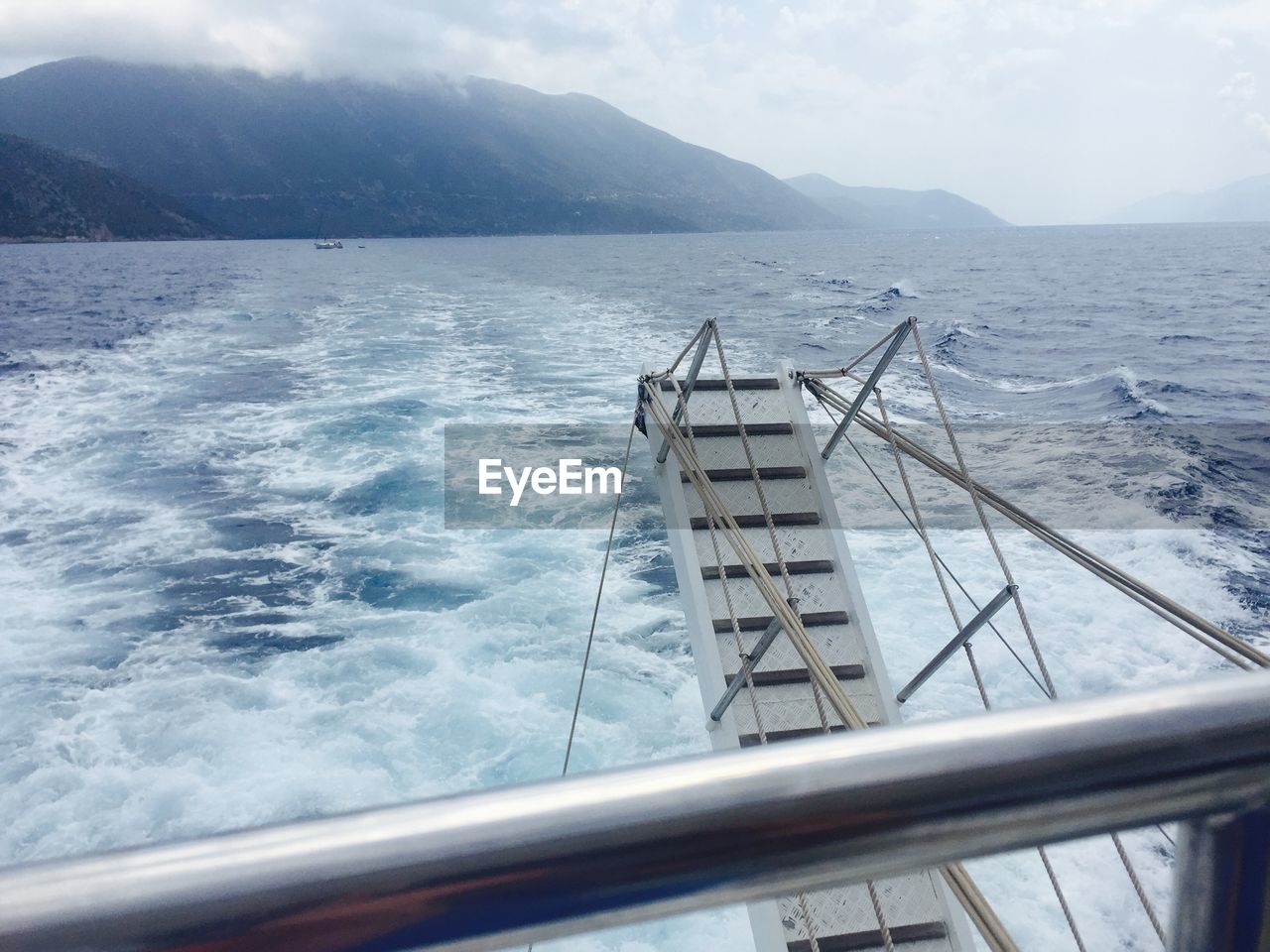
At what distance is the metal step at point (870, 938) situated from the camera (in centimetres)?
384

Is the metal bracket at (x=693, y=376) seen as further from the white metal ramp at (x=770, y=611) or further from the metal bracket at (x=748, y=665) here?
the metal bracket at (x=748, y=665)

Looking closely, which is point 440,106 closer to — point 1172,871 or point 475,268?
point 475,268

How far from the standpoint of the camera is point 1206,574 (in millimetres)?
8070

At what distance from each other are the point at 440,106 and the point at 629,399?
188 meters

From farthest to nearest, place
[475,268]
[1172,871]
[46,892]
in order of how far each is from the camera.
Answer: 1. [475,268]
2. [1172,871]
3. [46,892]

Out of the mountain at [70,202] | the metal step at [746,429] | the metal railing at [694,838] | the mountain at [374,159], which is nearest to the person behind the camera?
the metal railing at [694,838]

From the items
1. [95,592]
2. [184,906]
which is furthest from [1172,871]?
[95,592]

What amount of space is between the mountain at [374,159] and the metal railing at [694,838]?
12031cm

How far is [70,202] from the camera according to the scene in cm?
7075

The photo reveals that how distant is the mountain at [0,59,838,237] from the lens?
11169 centimetres

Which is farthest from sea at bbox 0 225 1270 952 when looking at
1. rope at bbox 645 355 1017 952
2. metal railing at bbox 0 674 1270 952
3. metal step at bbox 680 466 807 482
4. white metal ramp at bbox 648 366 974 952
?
metal step at bbox 680 466 807 482

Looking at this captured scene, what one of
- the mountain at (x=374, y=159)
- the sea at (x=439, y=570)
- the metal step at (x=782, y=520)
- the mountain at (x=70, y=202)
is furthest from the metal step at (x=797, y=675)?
the mountain at (x=374, y=159)

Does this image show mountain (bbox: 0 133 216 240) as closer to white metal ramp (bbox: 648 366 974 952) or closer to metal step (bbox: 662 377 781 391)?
metal step (bbox: 662 377 781 391)

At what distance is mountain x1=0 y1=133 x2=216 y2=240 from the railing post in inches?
Answer: 3348
